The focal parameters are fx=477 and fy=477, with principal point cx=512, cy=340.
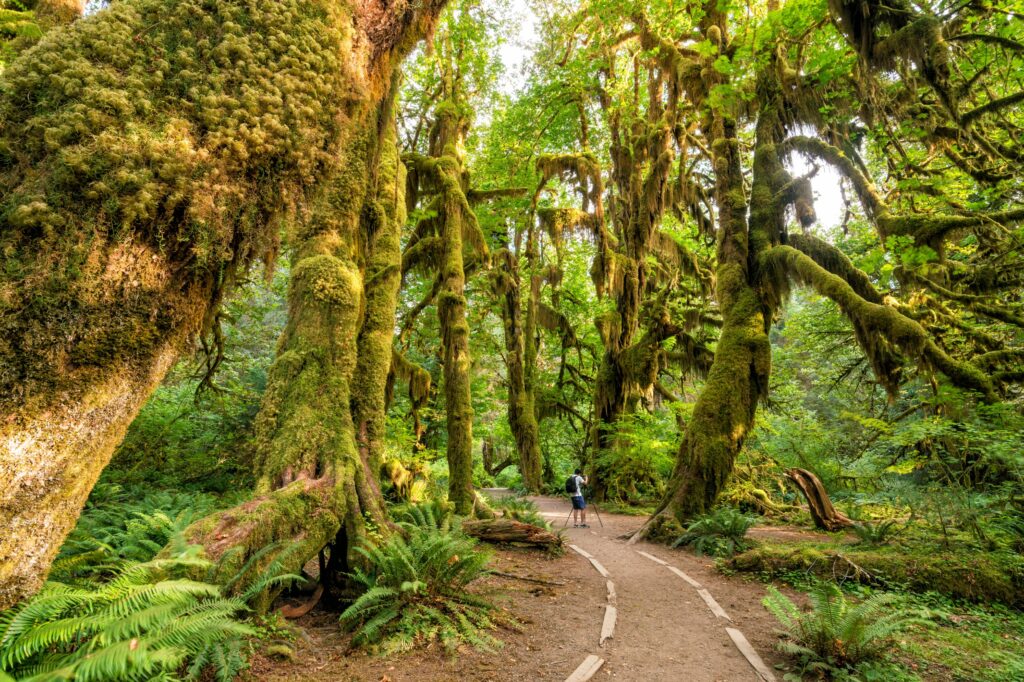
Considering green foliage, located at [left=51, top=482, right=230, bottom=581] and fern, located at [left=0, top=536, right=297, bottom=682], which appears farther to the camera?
green foliage, located at [left=51, top=482, right=230, bottom=581]

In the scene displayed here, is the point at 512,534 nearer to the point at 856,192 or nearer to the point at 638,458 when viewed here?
Result: the point at 638,458

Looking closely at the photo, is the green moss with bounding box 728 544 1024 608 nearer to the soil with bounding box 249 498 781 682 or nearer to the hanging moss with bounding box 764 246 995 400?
the soil with bounding box 249 498 781 682

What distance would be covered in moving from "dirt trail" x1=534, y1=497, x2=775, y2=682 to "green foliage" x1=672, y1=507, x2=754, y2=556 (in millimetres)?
414

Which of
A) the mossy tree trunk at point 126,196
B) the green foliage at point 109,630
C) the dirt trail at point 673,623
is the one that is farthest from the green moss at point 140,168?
the dirt trail at point 673,623

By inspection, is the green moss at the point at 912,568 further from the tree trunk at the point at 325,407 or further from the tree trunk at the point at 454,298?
the tree trunk at the point at 325,407

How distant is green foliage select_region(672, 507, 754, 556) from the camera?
9.48 meters

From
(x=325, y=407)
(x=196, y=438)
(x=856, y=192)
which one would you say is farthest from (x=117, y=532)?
(x=856, y=192)

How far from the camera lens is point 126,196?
1.99m

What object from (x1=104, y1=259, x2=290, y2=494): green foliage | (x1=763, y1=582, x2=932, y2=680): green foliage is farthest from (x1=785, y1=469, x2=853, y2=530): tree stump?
(x1=104, y1=259, x2=290, y2=494): green foliage

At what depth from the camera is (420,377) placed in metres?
12.6

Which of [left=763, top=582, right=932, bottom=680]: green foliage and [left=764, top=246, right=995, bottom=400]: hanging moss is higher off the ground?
[left=764, top=246, right=995, bottom=400]: hanging moss

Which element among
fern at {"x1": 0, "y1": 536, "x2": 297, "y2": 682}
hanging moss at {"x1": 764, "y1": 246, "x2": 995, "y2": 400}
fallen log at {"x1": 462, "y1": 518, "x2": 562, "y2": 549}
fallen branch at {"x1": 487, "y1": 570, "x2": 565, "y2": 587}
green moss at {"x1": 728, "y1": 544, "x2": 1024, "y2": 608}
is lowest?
fallen branch at {"x1": 487, "y1": 570, "x2": 565, "y2": 587}

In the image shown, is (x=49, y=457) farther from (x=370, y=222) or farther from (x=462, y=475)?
(x=462, y=475)

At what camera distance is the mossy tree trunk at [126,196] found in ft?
5.67
